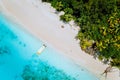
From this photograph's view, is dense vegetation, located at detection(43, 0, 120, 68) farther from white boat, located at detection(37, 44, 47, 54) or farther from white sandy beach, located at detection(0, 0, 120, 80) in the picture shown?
white boat, located at detection(37, 44, 47, 54)

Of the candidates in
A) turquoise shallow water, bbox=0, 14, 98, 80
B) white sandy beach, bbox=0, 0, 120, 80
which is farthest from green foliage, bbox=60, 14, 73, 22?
turquoise shallow water, bbox=0, 14, 98, 80

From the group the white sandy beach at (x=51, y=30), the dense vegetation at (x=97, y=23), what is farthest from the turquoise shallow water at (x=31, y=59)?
the dense vegetation at (x=97, y=23)

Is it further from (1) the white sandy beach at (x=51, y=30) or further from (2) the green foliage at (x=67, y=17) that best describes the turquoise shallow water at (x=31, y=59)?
(2) the green foliage at (x=67, y=17)

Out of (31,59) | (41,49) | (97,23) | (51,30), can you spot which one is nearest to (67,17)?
(51,30)

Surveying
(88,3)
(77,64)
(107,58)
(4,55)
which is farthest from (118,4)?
(4,55)

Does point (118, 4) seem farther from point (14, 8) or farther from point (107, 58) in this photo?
point (14, 8)
